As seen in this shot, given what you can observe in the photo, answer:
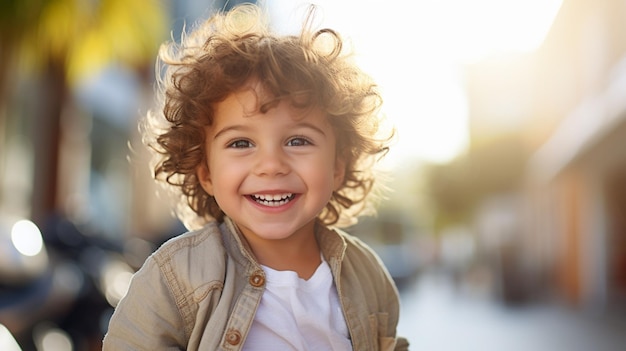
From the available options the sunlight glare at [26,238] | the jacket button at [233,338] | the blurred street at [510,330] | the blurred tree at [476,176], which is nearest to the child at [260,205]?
the jacket button at [233,338]

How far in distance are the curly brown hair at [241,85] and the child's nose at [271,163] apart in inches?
5.7

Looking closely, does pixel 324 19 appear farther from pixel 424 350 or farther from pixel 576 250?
pixel 576 250

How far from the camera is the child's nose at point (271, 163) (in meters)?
2.12

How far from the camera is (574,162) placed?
20469mm

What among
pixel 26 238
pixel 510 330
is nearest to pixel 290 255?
pixel 26 238

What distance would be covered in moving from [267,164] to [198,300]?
0.38m

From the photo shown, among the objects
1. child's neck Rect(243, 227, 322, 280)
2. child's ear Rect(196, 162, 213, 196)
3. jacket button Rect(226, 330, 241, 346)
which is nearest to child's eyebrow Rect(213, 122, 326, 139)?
child's ear Rect(196, 162, 213, 196)

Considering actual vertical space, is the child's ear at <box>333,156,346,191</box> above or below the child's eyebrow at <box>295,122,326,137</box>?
below

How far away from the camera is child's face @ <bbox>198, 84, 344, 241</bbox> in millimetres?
2152

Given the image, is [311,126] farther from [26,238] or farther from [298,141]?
[26,238]

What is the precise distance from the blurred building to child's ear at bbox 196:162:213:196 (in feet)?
40.1

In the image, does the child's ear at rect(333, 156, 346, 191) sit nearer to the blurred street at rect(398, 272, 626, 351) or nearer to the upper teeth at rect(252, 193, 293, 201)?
the upper teeth at rect(252, 193, 293, 201)

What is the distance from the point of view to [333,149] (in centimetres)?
232

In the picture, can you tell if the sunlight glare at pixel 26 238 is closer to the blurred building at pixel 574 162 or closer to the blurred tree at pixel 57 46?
the blurred tree at pixel 57 46
